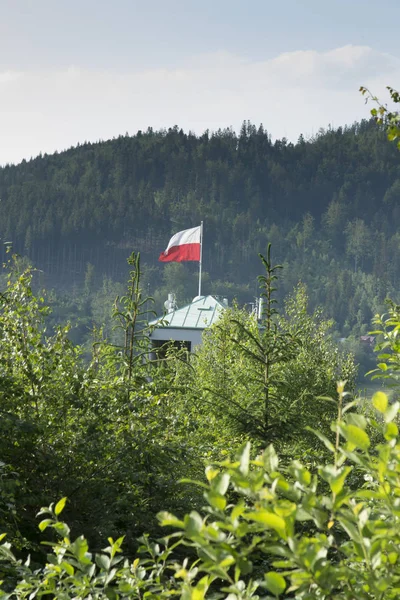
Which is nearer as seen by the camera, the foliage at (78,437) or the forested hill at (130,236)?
the foliage at (78,437)

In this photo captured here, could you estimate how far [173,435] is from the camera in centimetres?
684

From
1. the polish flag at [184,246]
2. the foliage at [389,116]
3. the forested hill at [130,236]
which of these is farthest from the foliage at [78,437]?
the forested hill at [130,236]

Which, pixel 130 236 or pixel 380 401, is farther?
pixel 130 236

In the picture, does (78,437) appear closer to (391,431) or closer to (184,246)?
(391,431)

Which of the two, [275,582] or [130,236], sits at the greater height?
[130,236]

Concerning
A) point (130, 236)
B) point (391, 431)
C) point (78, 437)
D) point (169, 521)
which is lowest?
point (78, 437)

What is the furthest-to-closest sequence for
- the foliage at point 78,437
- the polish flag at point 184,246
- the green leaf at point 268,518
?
the polish flag at point 184,246 < the foliage at point 78,437 < the green leaf at point 268,518

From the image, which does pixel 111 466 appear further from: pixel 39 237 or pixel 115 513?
pixel 39 237

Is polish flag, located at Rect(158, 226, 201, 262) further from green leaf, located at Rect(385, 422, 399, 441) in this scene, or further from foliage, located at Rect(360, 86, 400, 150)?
green leaf, located at Rect(385, 422, 399, 441)

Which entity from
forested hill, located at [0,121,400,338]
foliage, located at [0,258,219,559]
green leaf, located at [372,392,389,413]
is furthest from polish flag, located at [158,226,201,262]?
forested hill, located at [0,121,400,338]

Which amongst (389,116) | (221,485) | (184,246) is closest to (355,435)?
(221,485)

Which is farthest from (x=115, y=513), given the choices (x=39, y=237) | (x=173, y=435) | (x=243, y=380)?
(x=39, y=237)

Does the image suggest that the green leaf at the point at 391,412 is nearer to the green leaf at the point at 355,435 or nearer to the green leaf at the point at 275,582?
the green leaf at the point at 355,435

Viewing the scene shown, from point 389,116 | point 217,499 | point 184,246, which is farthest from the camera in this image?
point 184,246
